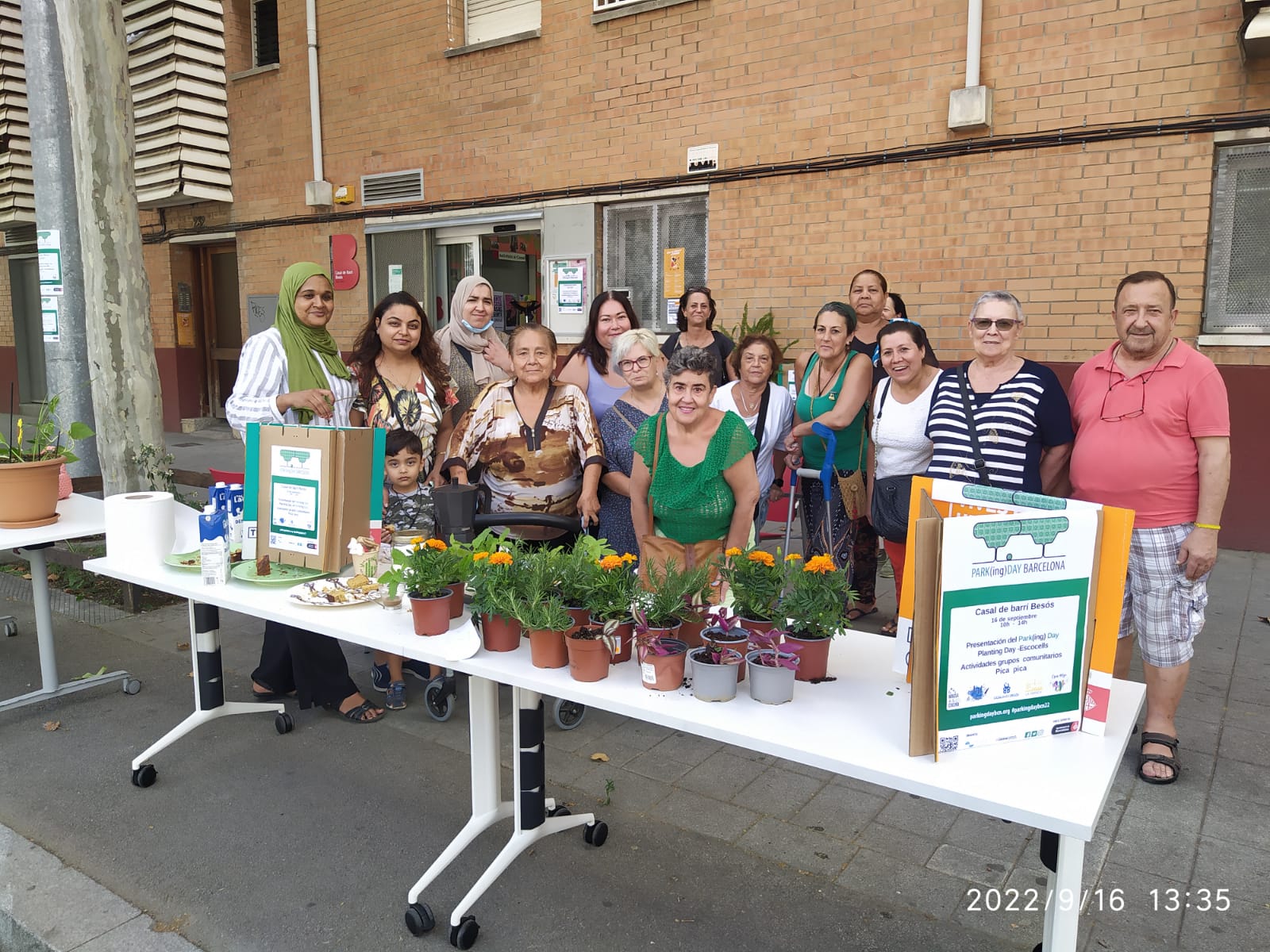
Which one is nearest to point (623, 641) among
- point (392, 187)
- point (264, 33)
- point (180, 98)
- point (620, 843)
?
point (620, 843)

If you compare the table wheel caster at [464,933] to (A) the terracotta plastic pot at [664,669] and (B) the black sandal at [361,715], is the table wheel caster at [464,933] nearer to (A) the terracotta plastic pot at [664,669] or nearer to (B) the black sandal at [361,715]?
(A) the terracotta plastic pot at [664,669]

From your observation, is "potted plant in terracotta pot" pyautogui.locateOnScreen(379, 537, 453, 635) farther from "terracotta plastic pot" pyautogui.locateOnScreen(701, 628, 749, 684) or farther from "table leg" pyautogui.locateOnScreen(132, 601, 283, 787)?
"table leg" pyautogui.locateOnScreen(132, 601, 283, 787)

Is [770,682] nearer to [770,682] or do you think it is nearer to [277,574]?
[770,682]

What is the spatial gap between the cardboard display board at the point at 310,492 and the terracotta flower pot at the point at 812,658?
1.59 m

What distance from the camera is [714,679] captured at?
2.07 meters

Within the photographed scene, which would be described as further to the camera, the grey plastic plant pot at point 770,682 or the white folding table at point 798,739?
the grey plastic plant pot at point 770,682

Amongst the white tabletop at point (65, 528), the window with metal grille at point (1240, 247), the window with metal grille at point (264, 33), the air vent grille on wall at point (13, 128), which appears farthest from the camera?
the air vent grille on wall at point (13, 128)

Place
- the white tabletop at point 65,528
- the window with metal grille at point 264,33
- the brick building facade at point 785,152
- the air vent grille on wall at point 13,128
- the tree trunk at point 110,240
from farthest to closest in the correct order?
the air vent grille on wall at point 13,128 < the window with metal grille at point 264,33 < the brick building facade at point 785,152 < the tree trunk at point 110,240 < the white tabletop at point 65,528

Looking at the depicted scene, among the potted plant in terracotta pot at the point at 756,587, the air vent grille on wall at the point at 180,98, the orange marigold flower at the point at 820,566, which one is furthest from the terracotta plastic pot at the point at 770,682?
the air vent grille on wall at the point at 180,98

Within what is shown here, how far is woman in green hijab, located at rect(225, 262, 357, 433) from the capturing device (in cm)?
371

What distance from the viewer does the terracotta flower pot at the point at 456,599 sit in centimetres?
255

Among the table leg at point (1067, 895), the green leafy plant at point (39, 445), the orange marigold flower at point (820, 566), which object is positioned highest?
the green leafy plant at point (39, 445)

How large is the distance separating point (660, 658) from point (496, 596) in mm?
466
